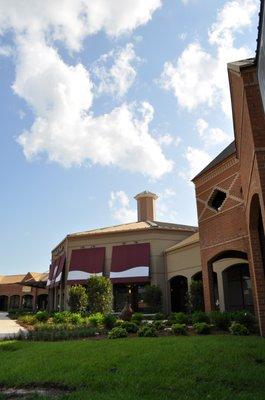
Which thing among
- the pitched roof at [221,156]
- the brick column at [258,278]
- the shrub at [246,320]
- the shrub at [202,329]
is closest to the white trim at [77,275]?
the pitched roof at [221,156]

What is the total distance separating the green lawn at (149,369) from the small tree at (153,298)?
18.3 metres

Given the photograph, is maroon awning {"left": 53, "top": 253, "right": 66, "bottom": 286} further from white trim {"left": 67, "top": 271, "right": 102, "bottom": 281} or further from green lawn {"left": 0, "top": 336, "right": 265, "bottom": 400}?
green lawn {"left": 0, "top": 336, "right": 265, "bottom": 400}

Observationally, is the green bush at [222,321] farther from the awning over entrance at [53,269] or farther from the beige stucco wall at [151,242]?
the awning over entrance at [53,269]

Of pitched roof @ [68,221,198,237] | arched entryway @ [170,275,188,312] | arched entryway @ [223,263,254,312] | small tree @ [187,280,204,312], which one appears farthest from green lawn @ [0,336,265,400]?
pitched roof @ [68,221,198,237]

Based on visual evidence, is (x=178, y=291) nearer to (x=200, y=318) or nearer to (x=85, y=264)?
(x=85, y=264)

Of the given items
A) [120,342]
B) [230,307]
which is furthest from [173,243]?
[120,342]

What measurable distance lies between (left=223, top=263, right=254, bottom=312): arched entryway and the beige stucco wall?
8957 mm

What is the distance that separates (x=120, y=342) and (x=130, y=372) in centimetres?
444

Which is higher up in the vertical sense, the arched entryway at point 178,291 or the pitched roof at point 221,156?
the pitched roof at point 221,156

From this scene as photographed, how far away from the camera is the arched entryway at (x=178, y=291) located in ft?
105

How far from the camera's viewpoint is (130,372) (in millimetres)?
8172

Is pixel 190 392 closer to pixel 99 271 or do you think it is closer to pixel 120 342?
pixel 120 342

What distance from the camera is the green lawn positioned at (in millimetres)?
6805

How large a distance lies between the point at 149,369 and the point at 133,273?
2492 cm
